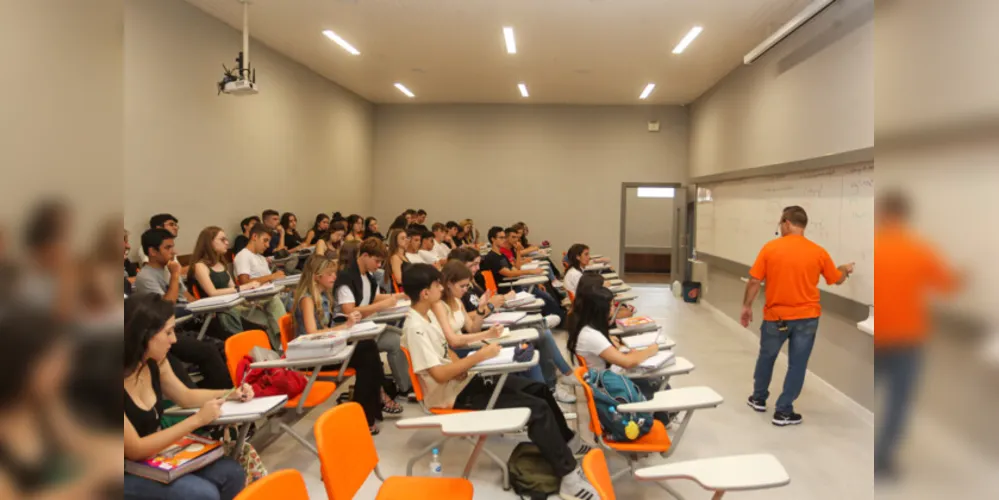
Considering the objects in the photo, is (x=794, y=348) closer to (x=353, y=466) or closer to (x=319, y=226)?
(x=353, y=466)

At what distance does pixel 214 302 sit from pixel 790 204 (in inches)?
198

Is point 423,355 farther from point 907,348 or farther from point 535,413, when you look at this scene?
point 907,348

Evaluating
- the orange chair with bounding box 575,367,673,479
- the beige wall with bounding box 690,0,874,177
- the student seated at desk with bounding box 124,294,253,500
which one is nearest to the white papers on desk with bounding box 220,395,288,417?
the student seated at desk with bounding box 124,294,253,500

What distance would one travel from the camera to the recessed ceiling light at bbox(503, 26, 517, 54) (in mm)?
6242

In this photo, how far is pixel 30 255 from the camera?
262 mm

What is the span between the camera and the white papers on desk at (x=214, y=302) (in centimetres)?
375

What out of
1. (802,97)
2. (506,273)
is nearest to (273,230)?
(506,273)

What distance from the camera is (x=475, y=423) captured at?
2.37 meters

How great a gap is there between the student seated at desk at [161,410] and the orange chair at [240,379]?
0.58 m

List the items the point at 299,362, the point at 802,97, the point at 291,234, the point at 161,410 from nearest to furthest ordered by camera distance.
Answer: the point at 161,410
the point at 299,362
the point at 802,97
the point at 291,234

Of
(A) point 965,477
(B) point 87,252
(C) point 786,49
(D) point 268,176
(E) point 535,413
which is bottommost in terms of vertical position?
(E) point 535,413

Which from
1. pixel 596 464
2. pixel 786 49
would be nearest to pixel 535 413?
pixel 596 464

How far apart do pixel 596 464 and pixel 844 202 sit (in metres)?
3.72

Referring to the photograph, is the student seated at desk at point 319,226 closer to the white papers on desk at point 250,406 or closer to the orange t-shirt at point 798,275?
the white papers on desk at point 250,406
